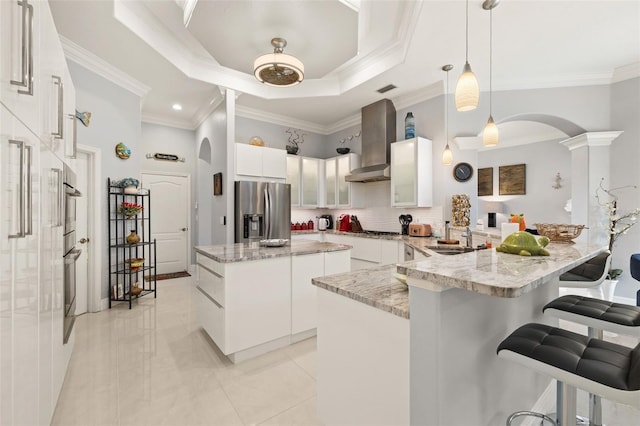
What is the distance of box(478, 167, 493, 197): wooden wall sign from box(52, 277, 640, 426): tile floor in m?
4.98

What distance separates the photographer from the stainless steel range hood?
4.56m

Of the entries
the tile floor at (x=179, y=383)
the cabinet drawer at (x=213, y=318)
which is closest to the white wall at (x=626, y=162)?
the tile floor at (x=179, y=383)

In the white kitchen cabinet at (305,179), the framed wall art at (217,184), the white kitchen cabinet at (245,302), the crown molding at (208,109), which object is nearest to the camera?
the white kitchen cabinet at (245,302)

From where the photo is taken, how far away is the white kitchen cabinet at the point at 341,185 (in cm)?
529

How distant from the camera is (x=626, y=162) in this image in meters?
3.51

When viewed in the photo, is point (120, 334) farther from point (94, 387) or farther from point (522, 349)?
point (522, 349)

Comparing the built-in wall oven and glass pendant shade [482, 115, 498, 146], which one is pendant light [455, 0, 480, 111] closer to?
glass pendant shade [482, 115, 498, 146]

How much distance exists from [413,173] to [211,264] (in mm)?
3019

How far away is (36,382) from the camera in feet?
4.27

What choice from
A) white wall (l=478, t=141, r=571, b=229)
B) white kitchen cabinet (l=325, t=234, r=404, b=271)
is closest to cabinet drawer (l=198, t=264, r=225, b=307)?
white kitchen cabinet (l=325, t=234, r=404, b=271)

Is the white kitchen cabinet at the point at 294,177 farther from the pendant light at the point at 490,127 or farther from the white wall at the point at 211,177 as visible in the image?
the pendant light at the point at 490,127

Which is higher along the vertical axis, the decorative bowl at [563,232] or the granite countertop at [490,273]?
the decorative bowl at [563,232]

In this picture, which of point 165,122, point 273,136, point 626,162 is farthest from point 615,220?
point 165,122

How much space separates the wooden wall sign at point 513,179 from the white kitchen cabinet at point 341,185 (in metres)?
4.04
